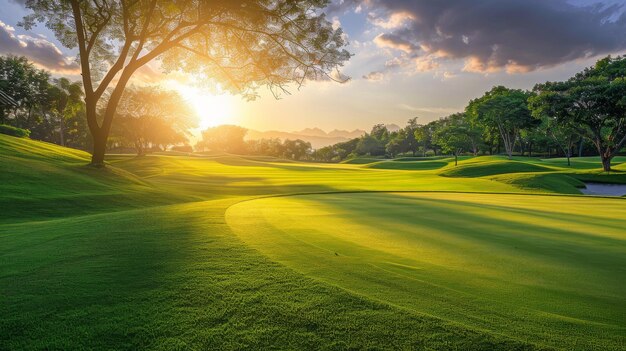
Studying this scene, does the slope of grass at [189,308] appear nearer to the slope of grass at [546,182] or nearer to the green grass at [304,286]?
the green grass at [304,286]

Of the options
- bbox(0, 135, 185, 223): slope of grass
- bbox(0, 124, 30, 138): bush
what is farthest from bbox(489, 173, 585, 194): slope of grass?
bbox(0, 124, 30, 138): bush

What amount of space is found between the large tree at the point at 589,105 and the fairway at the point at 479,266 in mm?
29981

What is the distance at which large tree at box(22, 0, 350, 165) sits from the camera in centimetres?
1830

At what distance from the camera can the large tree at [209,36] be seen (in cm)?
1830

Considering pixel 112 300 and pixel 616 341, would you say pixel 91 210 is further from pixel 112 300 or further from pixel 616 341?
pixel 616 341

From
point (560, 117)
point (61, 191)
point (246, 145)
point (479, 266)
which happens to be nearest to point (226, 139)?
point (246, 145)

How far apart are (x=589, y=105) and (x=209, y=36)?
35773mm

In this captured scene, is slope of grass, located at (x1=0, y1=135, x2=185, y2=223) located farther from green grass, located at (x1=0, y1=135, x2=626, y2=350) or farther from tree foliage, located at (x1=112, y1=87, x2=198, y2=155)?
tree foliage, located at (x1=112, y1=87, x2=198, y2=155)

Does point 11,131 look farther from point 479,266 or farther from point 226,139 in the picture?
point 226,139

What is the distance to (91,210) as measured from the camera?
39.6 ft

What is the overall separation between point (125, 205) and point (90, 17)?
1427cm

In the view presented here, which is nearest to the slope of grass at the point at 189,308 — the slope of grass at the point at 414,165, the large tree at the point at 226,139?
the slope of grass at the point at 414,165

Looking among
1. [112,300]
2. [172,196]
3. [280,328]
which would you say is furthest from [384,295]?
[172,196]

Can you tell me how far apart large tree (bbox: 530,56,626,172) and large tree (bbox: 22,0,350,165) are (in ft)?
85.4
